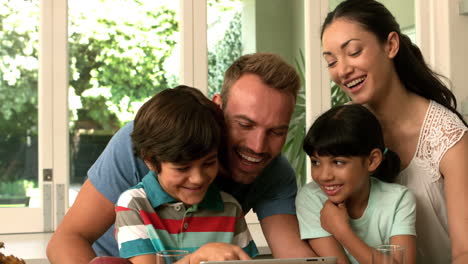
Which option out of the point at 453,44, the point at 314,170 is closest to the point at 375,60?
the point at 314,170

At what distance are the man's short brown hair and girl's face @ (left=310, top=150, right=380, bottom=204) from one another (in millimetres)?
229

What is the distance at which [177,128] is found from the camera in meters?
1.65

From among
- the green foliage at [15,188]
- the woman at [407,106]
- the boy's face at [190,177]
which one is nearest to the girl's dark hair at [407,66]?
the woman at [407,106]

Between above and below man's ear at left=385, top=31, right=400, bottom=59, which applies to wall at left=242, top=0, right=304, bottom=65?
above

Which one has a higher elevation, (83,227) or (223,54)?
(223,54)

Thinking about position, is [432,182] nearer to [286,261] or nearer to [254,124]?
[254,124]

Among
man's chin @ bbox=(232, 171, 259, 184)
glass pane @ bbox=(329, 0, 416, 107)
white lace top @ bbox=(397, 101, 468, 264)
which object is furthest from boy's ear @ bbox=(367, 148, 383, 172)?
glass pane @ bbox=(329, 0, 416, 107)

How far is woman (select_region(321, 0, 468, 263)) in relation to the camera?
2010 mm

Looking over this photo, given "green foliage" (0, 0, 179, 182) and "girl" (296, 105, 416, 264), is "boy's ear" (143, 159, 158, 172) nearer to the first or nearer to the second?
"girl" (296, 105, 416, 264)

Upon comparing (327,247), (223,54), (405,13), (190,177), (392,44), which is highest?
(405,13)

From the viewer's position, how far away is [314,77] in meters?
3.61

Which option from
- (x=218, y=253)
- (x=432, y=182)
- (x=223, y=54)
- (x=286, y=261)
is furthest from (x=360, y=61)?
(x=223, y=54)

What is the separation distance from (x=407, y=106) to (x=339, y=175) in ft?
1.06

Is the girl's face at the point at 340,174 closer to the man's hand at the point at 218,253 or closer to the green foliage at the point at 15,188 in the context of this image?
the man's hand at the point at 218,253
